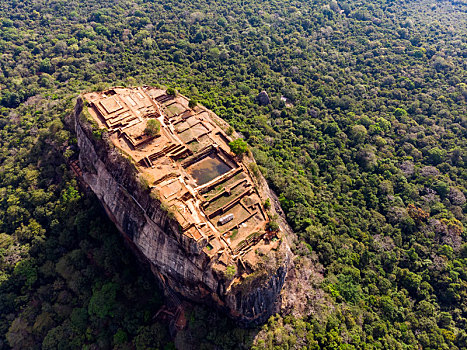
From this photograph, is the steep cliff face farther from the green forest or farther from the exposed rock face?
the exposed rock face

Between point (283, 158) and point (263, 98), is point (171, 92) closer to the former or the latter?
point (283, 158)

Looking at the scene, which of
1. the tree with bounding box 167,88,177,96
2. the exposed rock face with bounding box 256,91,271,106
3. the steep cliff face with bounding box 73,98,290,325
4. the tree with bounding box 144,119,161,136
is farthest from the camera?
the exposed rock face with bounding box 256,91,271,106

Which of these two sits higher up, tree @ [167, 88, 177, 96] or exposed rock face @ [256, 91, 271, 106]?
tree @ [167, 88, 177, 96]

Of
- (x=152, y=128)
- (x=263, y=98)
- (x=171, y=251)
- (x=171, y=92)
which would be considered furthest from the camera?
Result: (x=263, y=98)

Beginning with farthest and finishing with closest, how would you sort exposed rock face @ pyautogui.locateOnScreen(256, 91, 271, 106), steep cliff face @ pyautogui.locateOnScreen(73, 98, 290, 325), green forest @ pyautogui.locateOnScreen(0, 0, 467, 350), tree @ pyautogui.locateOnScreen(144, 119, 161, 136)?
exposed rock face @ pyautogui.locateOnScreen(256, 91, 271, 106) < green forest @ pyautogui.locateOnScreen(0, 0, 467, 350) < tree @ pyautogui.locateOnScreen(144, 119, 161, 136) < steep cliff face @ pyautogui.locateOnScreen(73, 98, 290, 325)

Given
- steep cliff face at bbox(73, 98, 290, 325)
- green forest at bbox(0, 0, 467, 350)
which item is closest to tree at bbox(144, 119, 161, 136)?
steep cliff face at bbox(73, 98, 290, 325)

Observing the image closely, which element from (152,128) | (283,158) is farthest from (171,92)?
(283,158)
